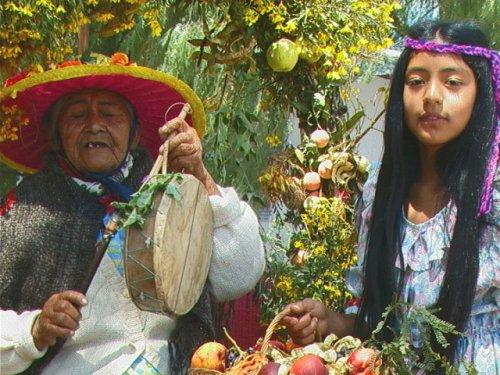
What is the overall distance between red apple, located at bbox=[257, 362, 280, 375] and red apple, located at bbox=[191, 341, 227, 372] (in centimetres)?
16

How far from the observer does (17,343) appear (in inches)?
110

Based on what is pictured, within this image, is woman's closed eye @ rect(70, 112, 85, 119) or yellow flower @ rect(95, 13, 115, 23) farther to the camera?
yellow flower @ rect(95, 13, 115, 23)

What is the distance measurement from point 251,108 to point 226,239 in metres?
3.72

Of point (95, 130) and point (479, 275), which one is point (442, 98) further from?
point (95, 130)

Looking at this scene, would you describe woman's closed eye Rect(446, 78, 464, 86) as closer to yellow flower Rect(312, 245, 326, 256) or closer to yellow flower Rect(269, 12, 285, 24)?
yellow flower Rect(269, 12, 285, 24)

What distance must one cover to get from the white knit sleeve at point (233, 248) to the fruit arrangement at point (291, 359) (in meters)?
0.28

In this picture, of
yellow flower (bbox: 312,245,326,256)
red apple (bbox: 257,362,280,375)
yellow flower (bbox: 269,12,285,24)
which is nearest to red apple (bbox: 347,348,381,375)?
red apple (bbox: 257,362,280,375)

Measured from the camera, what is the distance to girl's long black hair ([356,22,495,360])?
2660 millimetres

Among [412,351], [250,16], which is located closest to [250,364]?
[412,351]

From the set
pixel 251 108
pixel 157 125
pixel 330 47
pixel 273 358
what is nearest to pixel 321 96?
pixel 330 47

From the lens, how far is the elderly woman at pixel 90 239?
111 inches

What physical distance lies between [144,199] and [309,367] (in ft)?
1.92

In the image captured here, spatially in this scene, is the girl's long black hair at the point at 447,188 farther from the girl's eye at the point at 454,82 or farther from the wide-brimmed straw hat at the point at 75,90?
the wide-brimmed straw hat at the point at 75,90

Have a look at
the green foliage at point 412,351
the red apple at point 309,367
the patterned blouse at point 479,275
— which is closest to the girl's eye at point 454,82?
the patterned blouse at point 479,275
